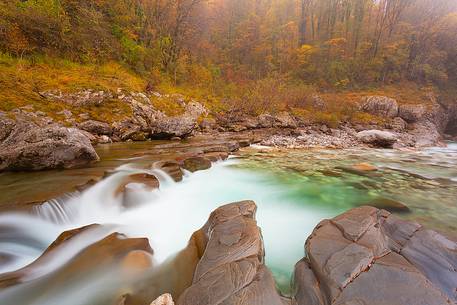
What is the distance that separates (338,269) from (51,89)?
1094 centimetres

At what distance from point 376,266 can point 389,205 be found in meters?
2.52

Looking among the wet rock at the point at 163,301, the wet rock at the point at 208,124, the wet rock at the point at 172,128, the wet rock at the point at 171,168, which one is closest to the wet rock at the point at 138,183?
the wet rock at the point at 171,168

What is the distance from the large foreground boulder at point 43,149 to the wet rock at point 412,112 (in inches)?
824

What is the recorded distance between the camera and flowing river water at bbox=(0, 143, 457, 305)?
93.1 inches

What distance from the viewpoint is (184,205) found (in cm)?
404

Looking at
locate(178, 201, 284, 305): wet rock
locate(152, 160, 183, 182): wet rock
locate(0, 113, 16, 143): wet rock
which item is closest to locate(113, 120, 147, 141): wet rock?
locate(0, 113, 16, 143): wet rock

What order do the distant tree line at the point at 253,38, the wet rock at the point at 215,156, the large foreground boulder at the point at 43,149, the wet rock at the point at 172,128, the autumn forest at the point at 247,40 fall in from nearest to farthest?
the large foreground boulder at the point at 43,149, the wet rock at the point at 215,156, the wet rock at the point at 172,128, the autumn forest at the point at 247,40, the distant tree line at the point at 253,38

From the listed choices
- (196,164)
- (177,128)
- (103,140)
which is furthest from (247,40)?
(196,164)

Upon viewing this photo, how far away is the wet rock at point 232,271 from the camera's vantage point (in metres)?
1.60

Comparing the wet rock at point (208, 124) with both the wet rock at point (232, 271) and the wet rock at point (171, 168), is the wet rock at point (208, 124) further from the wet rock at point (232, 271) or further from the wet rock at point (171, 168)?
the wet rock at point (232, 271)

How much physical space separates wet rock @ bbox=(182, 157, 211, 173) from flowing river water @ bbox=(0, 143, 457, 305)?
0.19 meters

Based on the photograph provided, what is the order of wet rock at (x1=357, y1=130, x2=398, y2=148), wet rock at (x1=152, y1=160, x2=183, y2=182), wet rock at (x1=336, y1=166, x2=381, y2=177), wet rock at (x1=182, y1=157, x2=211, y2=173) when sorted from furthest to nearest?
wet rock at (x1=357, y1=130, x2=398, y2=148) → wet rock at (x1=336, y1=166, x2=381, y2=177) → wet rock at (x1=182, y1=157, x2=211, y2=173) → wet rock at (x1=152, y1=160, x2=183, y2=182)

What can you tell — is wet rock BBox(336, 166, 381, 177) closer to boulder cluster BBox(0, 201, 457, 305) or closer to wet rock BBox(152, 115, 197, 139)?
boulder cluster BBox(0, 201, 457, 305)

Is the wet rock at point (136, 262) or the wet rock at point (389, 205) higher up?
the wet rock at point (136, 262)
